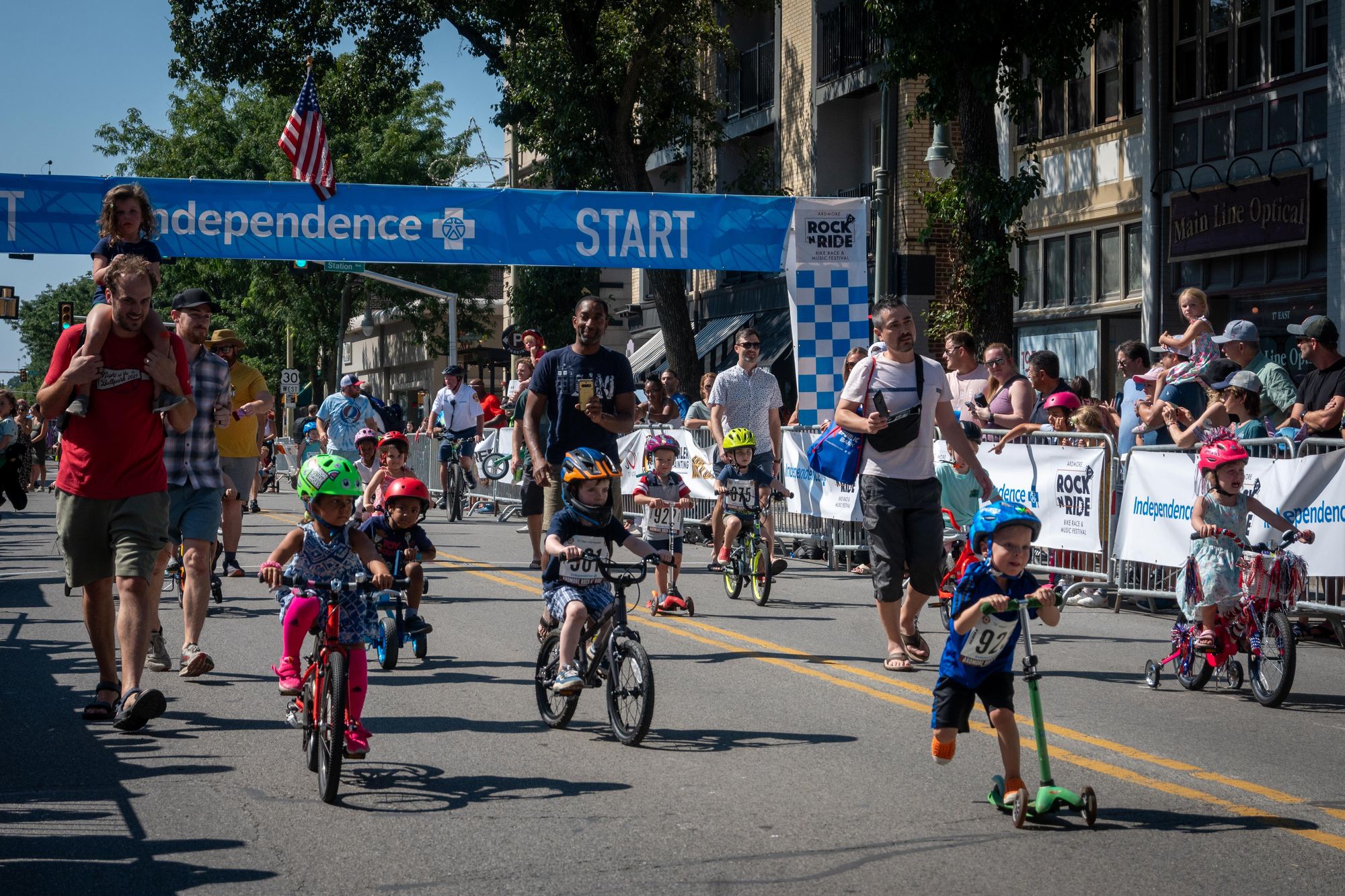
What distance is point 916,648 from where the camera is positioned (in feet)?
32.8

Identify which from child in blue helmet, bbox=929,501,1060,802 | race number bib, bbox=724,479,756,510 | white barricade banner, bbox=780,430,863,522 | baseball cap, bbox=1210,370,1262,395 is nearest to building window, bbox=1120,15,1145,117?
white barricade banner, bbox=780,430,863,522

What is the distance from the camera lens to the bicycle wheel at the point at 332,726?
6.25m

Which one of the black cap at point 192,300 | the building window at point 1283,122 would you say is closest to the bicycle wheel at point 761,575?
the black cap at point 192,300

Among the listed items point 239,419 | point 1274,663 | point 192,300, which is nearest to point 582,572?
point 192,300

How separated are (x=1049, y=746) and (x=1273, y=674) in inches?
80.2

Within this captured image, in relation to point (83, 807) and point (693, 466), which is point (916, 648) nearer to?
point (83, 807)

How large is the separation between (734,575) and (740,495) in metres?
0.68

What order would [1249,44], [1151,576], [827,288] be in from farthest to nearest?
[1249,44]
[827,288]
[1151,576]

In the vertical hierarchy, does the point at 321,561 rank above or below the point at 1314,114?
below

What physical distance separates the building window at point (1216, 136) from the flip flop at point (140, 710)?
19.0 meters

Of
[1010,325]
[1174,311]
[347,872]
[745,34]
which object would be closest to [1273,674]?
[347,872]

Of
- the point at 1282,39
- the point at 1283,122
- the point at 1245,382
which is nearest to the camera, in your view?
the point at 1245,382

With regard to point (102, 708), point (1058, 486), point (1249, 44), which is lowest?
point (102, 708)

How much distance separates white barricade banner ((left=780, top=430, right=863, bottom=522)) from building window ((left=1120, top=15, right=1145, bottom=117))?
32.0ft
